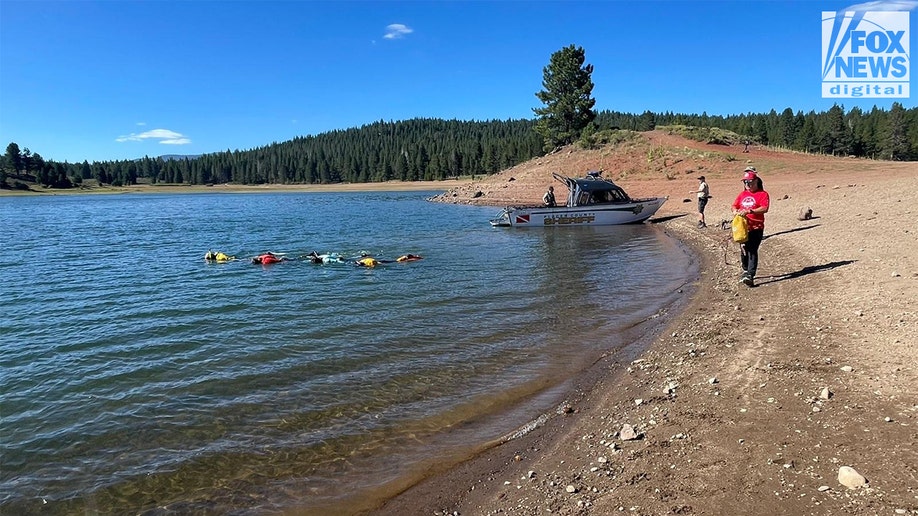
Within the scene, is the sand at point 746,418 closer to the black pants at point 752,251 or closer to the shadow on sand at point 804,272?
the shadow on sand at point 804,272

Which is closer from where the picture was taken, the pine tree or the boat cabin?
the boat cabin

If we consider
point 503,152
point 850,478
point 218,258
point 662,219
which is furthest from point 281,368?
point 503,152

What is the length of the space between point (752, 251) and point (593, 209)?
18.6m

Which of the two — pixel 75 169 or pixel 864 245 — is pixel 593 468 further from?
pixel 75 169

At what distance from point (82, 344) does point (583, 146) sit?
54309 millimetres

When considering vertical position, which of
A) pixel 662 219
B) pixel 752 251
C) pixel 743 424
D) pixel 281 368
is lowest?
pixel 281 368

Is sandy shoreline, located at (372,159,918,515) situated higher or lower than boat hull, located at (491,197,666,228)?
lower

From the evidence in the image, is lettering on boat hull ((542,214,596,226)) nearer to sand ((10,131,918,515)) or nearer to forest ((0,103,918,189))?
sand ((10,131,918,515))

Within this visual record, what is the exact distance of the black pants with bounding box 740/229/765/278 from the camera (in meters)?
12.0

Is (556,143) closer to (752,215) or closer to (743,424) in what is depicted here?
(752,215)

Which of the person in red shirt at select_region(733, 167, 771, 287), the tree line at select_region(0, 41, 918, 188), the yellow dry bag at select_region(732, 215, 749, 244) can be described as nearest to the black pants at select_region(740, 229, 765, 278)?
the person in red shirt at select_region(733, 167, 771, 287)

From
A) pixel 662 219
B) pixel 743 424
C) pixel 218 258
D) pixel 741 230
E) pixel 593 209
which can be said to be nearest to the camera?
pixel 743 424

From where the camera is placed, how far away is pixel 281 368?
933cm

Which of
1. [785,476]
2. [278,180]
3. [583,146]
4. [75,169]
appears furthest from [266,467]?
[75,169]
